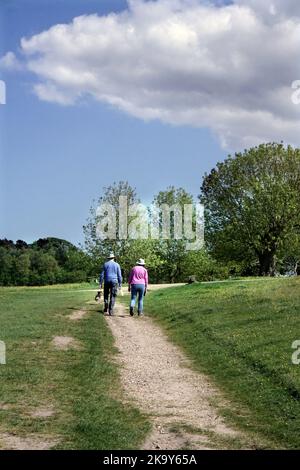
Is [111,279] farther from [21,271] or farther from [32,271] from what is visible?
[32,271]

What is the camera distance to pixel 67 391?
11.7m

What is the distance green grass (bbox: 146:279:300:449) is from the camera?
33.6 ft

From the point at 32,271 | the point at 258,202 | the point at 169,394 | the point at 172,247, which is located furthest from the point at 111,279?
the point at 32,271

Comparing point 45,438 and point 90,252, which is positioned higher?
point 90,252

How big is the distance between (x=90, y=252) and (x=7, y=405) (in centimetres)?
5949

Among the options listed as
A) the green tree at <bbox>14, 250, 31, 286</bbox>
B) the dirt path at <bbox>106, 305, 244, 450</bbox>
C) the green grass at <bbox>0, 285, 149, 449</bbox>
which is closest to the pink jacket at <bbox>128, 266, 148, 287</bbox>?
the dirt path at <bbox>106, 305, 244, 450</bbox>

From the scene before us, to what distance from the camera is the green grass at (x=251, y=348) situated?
10242mm

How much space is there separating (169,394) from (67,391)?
6.93 feet

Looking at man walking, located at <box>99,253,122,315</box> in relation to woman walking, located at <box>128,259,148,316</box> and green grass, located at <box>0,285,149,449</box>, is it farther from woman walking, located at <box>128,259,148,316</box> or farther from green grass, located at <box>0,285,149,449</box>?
green grass, located at <box>0,285,149,449</box>

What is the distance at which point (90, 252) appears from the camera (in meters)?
69.8

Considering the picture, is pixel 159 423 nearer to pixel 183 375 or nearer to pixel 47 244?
pixel 183 375

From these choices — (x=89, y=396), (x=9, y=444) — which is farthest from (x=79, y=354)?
(x=9, y=444)

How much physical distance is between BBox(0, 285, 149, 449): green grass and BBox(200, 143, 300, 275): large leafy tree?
128 feet

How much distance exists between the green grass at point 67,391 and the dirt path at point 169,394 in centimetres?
34
